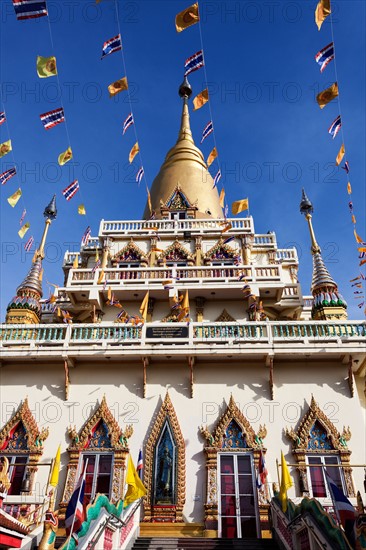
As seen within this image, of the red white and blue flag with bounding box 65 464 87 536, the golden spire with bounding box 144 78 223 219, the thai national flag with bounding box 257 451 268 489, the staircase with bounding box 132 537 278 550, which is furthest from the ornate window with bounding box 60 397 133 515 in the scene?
the golden spire with bounding box 144 78 223 219

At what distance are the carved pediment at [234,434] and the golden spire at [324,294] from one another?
5.62m

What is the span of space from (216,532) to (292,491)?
230cm

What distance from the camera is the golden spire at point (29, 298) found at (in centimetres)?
1822

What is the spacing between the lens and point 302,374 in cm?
1459

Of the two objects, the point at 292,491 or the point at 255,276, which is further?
the point at 255,276

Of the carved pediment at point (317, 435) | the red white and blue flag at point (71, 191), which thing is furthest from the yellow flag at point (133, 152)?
the carved pediment at point (317, 435)

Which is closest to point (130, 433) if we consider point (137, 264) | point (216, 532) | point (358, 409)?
point (216, 532)

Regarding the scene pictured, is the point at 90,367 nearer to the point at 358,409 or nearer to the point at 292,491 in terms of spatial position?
the point at 292,491

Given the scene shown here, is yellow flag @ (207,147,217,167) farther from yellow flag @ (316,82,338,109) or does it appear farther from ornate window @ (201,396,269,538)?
ornate window @ (201,396,269,538)

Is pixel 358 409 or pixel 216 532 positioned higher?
pixel 358 409

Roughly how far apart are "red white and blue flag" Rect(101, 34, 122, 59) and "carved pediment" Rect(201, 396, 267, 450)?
11.3m

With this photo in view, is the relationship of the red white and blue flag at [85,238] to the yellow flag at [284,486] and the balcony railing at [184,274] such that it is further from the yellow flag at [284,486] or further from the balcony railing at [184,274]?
the yellow flag at [284,486]

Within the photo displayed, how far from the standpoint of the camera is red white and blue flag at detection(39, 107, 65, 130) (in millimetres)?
15602

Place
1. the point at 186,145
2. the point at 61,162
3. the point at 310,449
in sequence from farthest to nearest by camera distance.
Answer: the point at 186,145
the point at 61,162
the point at 310,449
